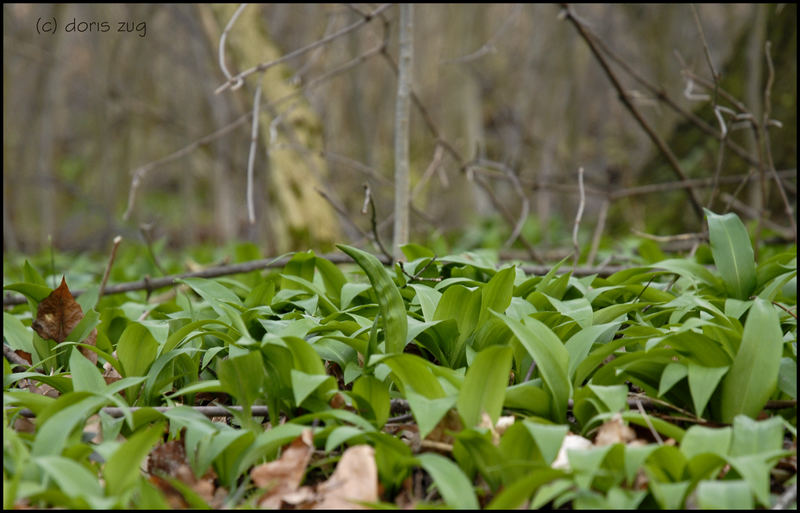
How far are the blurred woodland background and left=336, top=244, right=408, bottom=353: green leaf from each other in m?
1.40

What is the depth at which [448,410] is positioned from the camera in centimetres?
151

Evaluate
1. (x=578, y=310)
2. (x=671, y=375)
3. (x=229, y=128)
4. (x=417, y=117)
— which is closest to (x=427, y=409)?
(x=671, y=375)

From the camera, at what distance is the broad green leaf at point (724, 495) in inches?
45.9

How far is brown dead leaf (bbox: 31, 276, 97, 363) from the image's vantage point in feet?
7.34

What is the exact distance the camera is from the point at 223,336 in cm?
182

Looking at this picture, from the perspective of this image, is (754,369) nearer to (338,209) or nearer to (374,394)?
(374,394)

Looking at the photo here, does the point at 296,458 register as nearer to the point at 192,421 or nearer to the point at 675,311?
the point at 192,421

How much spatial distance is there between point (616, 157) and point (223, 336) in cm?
1450

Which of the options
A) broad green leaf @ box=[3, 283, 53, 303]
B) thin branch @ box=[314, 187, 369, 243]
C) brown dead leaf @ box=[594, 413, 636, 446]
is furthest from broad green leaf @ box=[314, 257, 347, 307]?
brown dead leaf @ box=[594, 413, 636, 446]

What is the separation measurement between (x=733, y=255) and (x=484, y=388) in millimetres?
1224

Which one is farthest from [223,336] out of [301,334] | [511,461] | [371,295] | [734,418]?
[734,418]

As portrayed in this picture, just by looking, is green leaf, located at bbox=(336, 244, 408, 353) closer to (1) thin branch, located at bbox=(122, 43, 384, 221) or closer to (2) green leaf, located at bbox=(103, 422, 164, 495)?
(2) green leaf, located at bbox=(103, 422, 164, 495)

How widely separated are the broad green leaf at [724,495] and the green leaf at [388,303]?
791 millimetres

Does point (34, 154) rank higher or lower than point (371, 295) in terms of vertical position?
higher
